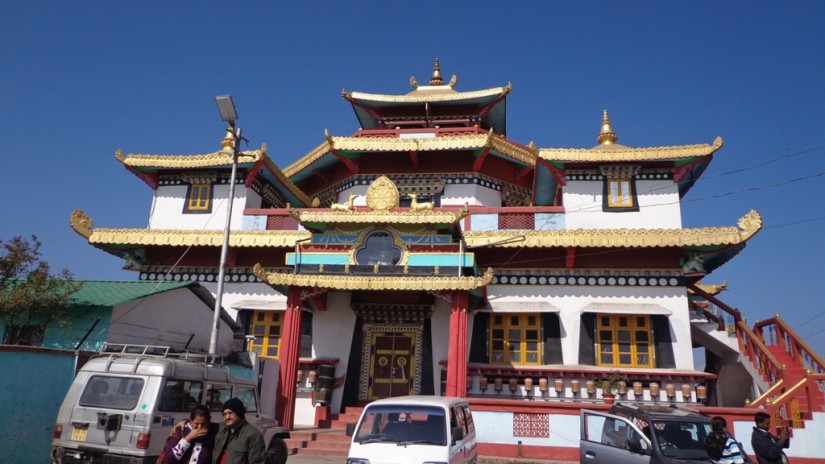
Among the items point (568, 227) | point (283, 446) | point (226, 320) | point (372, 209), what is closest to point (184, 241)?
point (226, 320)

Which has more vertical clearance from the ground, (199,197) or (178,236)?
(199,197)

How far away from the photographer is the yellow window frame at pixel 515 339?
17.7 m

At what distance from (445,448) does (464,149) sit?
15280 mm

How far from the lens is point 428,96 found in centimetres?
2527

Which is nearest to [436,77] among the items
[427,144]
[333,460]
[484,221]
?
[427,144]

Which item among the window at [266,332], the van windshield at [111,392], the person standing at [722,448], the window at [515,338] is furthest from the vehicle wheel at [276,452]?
the window at [515,338]

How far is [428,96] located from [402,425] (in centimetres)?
1904

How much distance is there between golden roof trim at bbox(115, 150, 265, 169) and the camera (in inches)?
816

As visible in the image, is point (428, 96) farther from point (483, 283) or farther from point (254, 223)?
point (483, 283)

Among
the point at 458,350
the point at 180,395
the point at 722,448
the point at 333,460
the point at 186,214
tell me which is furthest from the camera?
the point at 186,214

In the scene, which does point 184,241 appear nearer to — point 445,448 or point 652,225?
point 445,448

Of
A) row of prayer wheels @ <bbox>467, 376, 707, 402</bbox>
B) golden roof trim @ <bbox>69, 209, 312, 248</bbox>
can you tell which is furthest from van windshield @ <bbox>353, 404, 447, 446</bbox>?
golden roof trim @ <bbox>69, 209, 312, 248</bbox>

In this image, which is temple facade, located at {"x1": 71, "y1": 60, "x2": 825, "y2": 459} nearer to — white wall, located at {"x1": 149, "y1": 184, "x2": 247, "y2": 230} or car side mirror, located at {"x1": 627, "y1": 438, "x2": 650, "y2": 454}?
white wall, located at {"x1": 149, "y1": 184, "x2": 247, "y2": 230}

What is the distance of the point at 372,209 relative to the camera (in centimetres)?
1667
